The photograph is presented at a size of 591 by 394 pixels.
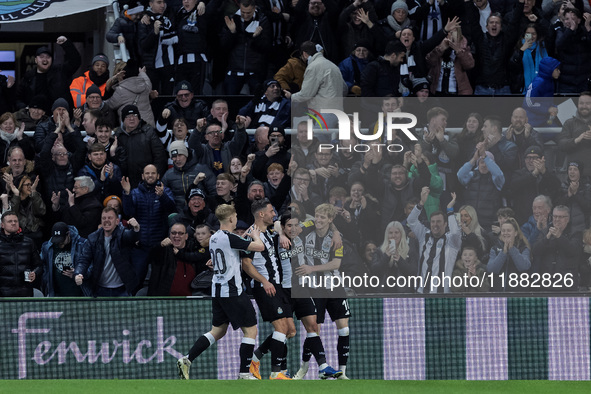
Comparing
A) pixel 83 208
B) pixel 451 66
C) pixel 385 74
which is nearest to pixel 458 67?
pixel 451 66

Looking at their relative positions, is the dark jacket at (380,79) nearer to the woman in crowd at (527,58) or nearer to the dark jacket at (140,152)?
the woman in crowd at (527,58)

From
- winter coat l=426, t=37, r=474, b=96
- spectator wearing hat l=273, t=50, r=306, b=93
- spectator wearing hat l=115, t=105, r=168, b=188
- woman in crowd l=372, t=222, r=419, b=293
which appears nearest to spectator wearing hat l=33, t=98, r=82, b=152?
spectator wearing hat l=115, t=105, r=168, b=188

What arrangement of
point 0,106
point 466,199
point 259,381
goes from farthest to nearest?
point 0,106 < point 466,199 < point 259,381

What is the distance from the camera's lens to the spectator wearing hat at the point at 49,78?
15352mm

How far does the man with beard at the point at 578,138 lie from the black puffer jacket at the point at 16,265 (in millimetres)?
5823

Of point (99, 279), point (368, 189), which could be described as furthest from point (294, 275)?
point (99, 279)

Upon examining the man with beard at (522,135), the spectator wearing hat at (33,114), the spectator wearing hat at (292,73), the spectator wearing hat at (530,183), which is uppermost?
the spectator wearing hat at (292,73)

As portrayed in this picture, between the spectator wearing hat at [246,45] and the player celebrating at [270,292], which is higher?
the spectator wearing hat at [246,45]

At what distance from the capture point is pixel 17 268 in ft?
41.6

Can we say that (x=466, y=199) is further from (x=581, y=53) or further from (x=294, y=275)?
(x=581, y=53)

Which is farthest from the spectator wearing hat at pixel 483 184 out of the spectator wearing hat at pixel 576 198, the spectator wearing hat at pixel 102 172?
the spectator wearing hat at pixel 102 172

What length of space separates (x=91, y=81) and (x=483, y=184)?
215 inches

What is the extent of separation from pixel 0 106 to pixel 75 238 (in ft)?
10.7

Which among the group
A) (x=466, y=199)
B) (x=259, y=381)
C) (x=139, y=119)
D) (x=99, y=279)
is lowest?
(x=259, y=381)
